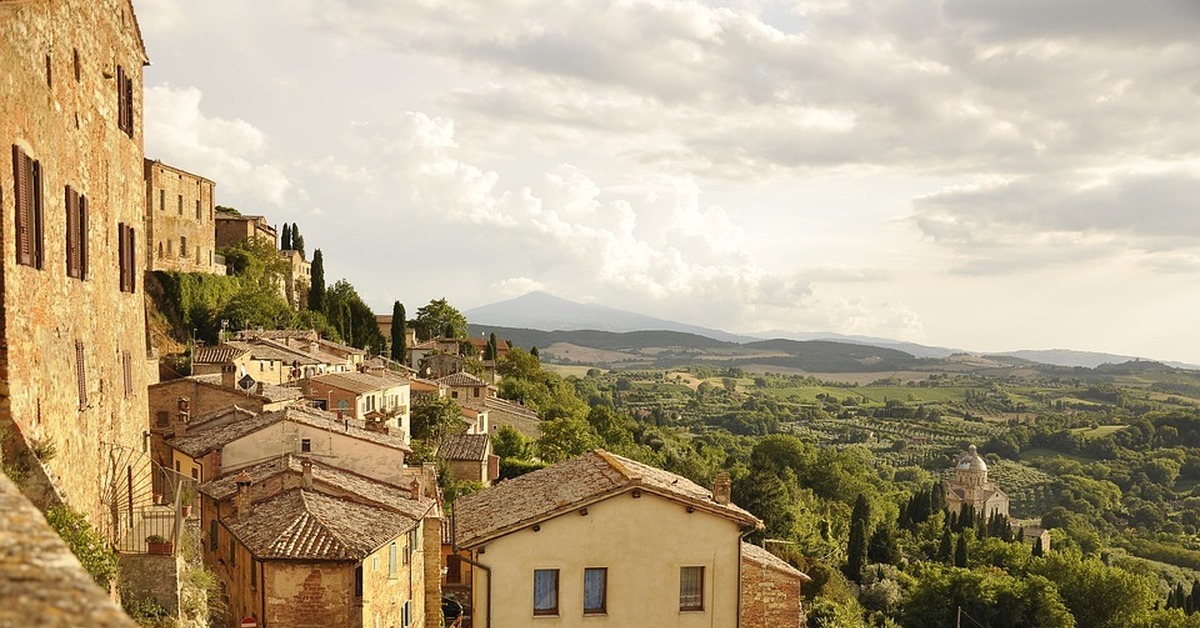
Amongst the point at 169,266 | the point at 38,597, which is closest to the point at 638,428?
the point at 169,266

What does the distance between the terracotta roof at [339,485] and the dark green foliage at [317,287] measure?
59275mm

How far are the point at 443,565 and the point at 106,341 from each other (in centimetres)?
1955

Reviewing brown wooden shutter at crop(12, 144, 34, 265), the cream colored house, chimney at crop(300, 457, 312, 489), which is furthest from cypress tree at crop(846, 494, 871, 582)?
brown wooden shutter at crop(12, 144, 34, 265)

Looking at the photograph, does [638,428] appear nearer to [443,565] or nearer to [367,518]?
[443,565]

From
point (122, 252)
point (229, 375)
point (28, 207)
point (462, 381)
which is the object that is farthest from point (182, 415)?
point (462, 381)

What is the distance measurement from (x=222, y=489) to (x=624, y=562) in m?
15.4

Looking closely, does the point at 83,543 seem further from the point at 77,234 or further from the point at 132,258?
the point at 132,258

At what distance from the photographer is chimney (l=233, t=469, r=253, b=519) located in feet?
80.8

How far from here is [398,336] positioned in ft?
307

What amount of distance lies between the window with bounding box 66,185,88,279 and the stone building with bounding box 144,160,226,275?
178 feet

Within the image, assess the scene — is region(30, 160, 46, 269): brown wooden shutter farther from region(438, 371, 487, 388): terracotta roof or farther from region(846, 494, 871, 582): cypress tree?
region(846, 494, 871, 582): cypress tree

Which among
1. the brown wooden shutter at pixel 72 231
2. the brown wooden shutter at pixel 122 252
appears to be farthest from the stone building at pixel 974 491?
the brown wooden shutter at pixel 72 231

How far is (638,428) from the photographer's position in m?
108

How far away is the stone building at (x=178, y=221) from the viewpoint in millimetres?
65250
